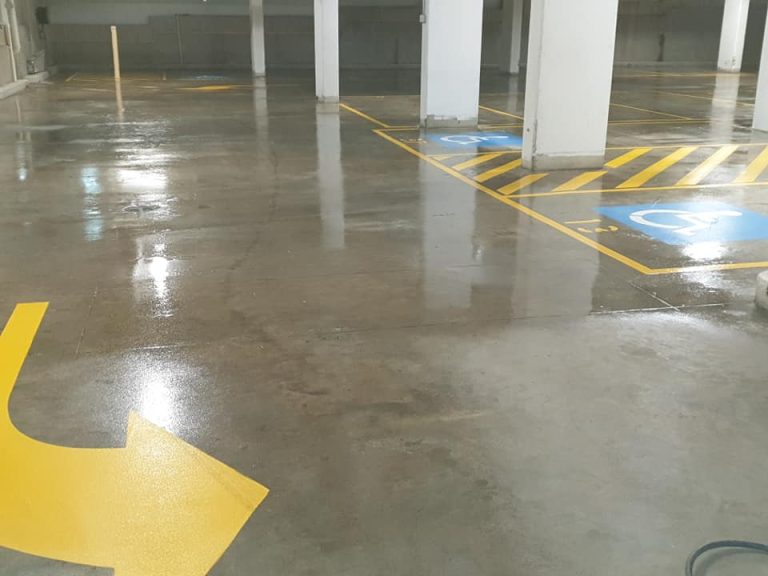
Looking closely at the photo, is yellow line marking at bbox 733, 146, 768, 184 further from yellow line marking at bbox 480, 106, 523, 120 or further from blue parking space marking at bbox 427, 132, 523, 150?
yellow line marking at bbox 480, 106, 523, 120

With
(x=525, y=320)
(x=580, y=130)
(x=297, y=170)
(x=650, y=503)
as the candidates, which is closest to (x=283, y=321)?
(x=525, y=320)

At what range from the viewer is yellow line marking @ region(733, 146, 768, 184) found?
34.6 ft

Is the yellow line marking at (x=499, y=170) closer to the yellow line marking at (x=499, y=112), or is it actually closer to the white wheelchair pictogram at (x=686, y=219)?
the white wheelchair pictogram at (x=686, y=219)

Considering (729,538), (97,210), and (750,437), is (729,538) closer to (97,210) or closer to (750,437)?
(750,437)

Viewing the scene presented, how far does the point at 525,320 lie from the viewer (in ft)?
18.1

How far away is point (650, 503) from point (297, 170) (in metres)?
8.64

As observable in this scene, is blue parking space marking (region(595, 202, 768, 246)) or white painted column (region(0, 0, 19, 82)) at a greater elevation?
white painted column (region(0, 0, 19, 82))

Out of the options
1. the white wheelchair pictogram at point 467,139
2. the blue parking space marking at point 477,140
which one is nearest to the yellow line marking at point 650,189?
the blue parking space marking at point 477,140

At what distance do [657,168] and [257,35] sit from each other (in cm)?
2223

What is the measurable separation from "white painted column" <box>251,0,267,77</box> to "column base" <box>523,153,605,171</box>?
70.2 feet

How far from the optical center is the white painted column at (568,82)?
10.3m

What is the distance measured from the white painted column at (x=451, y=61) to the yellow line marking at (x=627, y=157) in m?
4.14

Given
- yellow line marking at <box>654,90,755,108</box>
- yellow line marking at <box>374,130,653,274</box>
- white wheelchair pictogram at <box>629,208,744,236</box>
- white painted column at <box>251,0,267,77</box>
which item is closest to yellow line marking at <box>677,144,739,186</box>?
white wheelchair pictogram at <box>629,208,744,236</box>

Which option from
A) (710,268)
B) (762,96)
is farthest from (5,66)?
(710,268)
